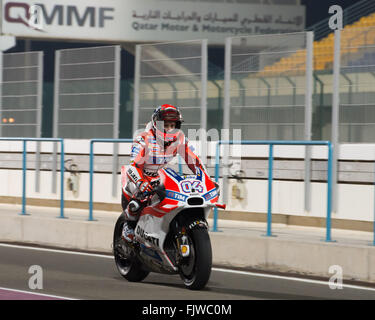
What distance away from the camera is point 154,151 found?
349 inches

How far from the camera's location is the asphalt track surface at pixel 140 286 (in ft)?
26.9

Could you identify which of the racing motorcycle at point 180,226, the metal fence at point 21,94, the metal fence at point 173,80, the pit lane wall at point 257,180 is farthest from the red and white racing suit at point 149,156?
the metal fence at point 21,94

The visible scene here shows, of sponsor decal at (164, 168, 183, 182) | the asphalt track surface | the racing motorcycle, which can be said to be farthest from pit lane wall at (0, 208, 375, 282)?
sponsor decal at (164, 168, 183, 182)

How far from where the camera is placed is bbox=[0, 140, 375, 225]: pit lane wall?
1188 centimetres

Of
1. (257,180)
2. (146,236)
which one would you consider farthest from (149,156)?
(257,180)

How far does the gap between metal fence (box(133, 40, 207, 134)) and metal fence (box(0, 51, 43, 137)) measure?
2217 millimetres

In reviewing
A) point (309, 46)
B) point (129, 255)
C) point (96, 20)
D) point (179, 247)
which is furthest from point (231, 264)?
point (96, 20)

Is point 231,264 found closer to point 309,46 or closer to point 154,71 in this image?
point 309,46

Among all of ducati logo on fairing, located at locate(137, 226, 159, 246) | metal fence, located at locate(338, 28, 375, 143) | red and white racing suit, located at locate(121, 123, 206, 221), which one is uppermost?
metal fence, located at locate(338, 28, 375, 143)

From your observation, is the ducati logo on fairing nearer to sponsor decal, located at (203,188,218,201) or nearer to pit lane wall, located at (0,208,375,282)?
sponsor decal, located at (203,188,218,201)

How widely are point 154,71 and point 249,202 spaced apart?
3.23 m

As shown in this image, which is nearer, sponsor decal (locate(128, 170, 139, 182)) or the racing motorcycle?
the racing motorcycle

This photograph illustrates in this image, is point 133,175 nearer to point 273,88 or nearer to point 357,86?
point 357,86

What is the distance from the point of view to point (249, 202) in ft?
42.7
